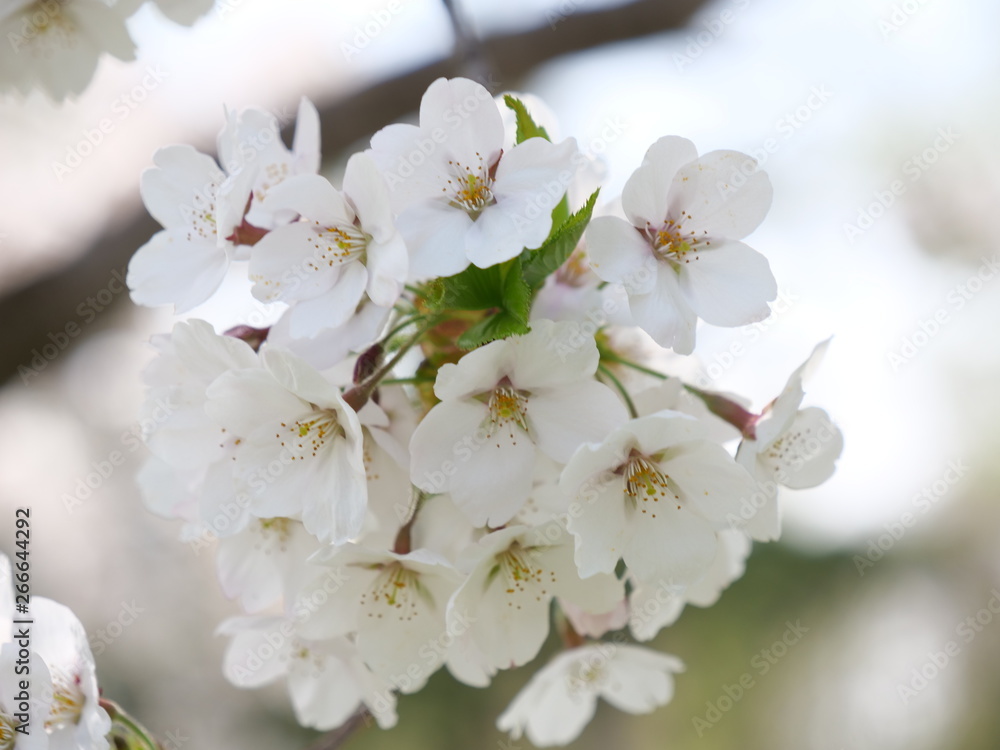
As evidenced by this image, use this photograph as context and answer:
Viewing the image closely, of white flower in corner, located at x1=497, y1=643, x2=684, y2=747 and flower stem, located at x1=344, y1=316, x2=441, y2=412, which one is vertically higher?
flower stem, located at x1=344, y1=316, x2=441, y2=412

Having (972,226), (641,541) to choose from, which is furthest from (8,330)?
(972,226)

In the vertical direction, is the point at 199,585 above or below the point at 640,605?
below

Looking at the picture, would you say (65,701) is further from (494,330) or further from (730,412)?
(730,412)

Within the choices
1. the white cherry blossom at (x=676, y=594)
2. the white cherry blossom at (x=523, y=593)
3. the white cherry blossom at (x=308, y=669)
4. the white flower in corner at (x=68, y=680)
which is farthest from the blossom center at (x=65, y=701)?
the white cherry blossom at (x=676, y=594)

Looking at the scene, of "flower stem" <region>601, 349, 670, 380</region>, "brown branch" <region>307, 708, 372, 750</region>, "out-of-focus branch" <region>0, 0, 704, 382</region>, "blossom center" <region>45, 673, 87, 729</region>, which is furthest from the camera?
"out-of-focus branch" <region>0, 0, 704, 382</region>

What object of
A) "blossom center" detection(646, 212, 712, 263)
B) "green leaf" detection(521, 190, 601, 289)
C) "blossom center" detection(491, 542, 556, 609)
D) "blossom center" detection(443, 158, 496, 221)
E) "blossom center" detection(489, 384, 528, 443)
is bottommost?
"blossom center" detection(491, 542, 556, 609)

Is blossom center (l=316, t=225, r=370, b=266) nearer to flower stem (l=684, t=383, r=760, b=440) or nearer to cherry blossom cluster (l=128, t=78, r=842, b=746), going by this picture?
cherry blossom cluster (l=128, t=78, r=842, b=746)

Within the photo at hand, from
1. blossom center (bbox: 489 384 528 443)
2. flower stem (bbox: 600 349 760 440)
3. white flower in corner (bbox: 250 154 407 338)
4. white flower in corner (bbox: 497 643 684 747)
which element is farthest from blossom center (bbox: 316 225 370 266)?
white flower in corner (bbox: 497 643 684 747)

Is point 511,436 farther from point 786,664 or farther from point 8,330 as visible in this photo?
point 786,664
